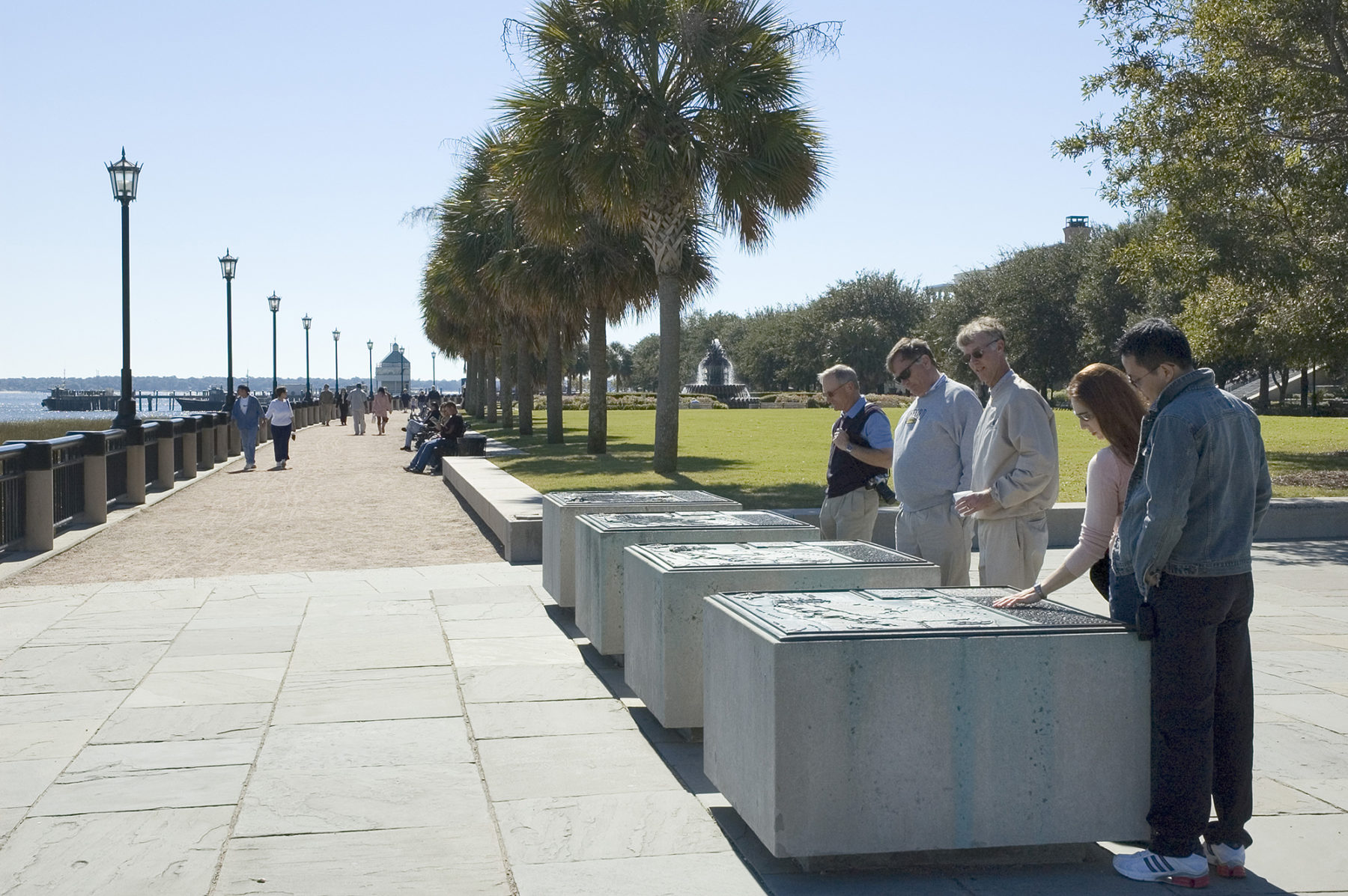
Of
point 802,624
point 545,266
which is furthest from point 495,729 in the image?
point 545,266

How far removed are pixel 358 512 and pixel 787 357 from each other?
82919 mm

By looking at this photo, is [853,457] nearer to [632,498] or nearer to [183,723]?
[632,498]

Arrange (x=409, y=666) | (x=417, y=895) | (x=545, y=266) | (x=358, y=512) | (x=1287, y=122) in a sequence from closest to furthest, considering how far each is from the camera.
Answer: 1. (x=417, y=895)
2. (x=409, y=666)
3. (x=358, y=512)
4. (x=1287, y=122)
5. (x=545, y=266)

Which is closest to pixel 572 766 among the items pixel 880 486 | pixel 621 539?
pixel 621 539

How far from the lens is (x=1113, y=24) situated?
18.9m

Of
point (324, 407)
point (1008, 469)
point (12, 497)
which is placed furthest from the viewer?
point (324, 407)

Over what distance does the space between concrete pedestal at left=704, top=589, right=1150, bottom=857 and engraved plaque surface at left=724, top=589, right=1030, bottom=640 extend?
2 cm

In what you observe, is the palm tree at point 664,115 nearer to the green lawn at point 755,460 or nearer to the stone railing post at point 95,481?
the green lawn at point 755,460

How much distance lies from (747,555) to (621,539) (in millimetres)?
1189

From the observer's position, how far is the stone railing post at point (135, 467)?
17297mm

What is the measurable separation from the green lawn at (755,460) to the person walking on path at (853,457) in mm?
6419

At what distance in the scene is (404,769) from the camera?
5172 millimetres

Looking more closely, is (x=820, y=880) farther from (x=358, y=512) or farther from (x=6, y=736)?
(x=358, y=512)

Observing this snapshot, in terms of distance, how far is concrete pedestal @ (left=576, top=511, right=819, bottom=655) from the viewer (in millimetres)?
6863
